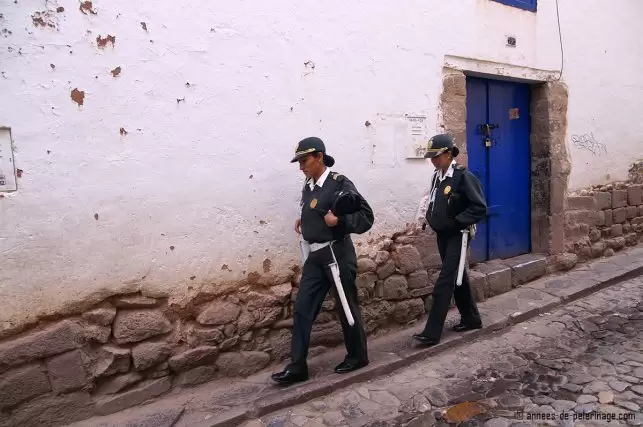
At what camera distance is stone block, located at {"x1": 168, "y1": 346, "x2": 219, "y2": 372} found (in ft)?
10.7

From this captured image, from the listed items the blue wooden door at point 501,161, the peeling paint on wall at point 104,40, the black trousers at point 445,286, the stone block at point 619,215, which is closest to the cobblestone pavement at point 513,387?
the black trousers at point 445,286

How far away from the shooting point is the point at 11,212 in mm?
2756

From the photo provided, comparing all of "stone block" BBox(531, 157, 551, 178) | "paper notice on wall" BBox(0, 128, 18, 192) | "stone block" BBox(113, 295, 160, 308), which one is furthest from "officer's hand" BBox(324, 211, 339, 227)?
"stone block" BBox(531, 157, 551, 178)

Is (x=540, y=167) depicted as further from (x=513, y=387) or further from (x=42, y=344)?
(x=42, y=344)

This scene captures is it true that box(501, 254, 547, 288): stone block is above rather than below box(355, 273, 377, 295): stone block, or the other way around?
below

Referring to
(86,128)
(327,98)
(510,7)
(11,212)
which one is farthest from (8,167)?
(510,7)

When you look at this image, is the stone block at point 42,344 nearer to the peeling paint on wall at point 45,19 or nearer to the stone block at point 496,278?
the peeling paint on wall at point 45,19

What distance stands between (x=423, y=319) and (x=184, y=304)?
2.28m

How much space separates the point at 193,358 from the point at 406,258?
6.70 ft

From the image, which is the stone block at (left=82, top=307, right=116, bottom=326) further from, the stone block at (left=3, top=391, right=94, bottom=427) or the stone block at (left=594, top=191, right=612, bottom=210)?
the stone block at (left=594, top=191, right=612, bottom=210)

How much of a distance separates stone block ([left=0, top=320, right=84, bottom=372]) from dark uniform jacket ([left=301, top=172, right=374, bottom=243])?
Result: 62.9 inches

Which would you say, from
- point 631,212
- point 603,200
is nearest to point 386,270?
point 603,200

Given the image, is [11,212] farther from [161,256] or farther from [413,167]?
[413,167]

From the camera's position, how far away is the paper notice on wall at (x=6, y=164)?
2.73 metres
